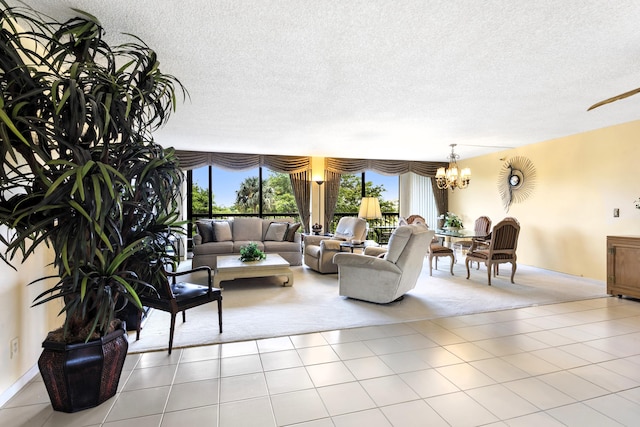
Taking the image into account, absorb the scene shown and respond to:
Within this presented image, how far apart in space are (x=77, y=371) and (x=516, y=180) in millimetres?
7129

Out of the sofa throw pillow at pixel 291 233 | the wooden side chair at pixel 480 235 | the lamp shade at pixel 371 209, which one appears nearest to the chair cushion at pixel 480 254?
the wooden side chair at pixel 480 235

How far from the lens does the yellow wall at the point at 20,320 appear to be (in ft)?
6.46

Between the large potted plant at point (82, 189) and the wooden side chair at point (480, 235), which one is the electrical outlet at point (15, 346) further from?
the wooden side chair at point (480, 235)

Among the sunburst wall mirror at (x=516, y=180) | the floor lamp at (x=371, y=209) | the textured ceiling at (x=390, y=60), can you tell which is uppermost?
the textured ceiling at (x=390, y=60)

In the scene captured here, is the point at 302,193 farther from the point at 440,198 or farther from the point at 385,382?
the point at 385,382

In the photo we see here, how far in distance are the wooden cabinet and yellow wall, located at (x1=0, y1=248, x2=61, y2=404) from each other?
623cm

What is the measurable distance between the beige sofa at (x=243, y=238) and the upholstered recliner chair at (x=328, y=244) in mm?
331

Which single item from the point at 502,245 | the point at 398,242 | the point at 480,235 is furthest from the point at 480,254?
the point at 398,242

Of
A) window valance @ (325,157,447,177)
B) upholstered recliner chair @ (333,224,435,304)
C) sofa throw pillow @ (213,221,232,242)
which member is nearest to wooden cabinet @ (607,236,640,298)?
upholstered recliner chair @ (333,224,435,304)

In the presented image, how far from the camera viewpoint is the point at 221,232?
247 inches

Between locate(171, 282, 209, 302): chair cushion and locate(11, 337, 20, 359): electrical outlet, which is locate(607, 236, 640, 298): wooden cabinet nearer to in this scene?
locate(171, 282, 209, 302): chair cushion

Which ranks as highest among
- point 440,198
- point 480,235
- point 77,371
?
point 440,198

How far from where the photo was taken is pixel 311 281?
514cm

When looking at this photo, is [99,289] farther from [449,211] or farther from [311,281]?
[449,211]
